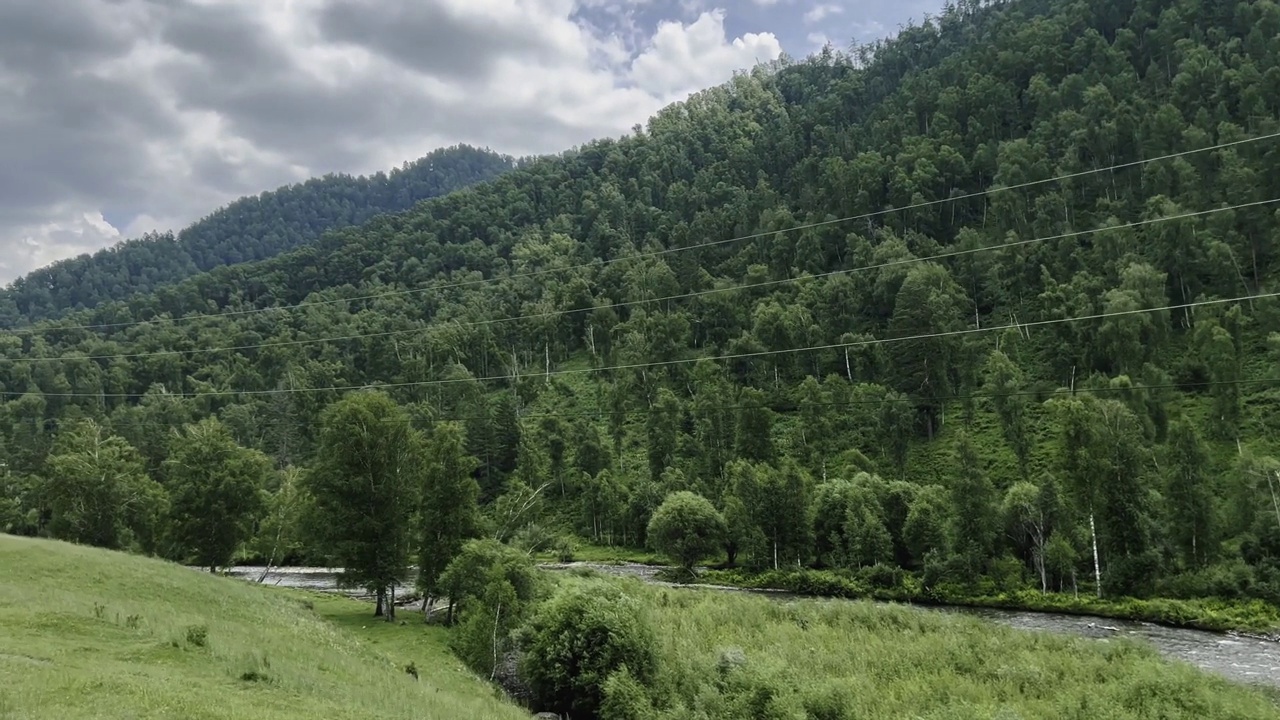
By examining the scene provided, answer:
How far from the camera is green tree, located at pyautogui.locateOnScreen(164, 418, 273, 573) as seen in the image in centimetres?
5578

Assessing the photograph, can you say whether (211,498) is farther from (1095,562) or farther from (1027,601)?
(1095,562)

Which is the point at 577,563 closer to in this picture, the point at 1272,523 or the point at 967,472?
the point at 967,472

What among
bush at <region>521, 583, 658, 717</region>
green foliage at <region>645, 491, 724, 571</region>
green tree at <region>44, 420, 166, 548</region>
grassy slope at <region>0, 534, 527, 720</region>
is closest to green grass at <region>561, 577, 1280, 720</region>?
bush at <region>521, 583, 658, 717</region>

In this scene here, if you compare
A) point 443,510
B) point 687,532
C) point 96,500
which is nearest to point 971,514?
point 687,532

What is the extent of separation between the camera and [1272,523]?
51562 millimetres

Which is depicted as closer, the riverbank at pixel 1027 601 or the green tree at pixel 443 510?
Result: the riverbank at pixel 1027 601

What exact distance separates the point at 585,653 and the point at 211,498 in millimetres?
39498

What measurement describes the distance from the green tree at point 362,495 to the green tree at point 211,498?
15271mm

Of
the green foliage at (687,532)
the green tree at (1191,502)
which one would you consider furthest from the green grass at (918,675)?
the green foliage at (687,532)

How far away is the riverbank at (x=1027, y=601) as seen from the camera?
1818 inches

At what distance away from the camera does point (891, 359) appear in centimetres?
10081

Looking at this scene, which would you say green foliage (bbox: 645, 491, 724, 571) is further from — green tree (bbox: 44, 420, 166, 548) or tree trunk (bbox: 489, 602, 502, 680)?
green tree (bbox: 44, 420, 166, 548)

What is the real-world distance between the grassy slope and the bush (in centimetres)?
341

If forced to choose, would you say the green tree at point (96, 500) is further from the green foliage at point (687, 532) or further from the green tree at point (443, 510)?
the green foliage at point (687, 532)
